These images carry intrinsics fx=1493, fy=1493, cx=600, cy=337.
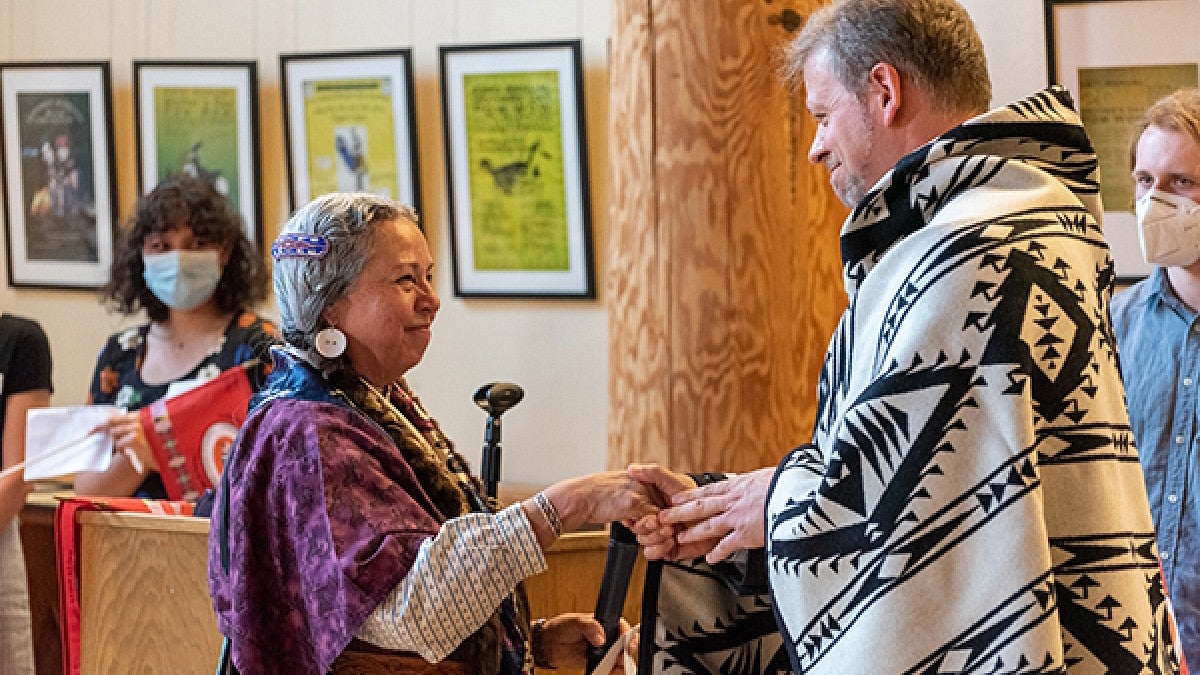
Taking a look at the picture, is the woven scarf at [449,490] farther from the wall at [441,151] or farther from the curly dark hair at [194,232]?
the wall at [441,151]

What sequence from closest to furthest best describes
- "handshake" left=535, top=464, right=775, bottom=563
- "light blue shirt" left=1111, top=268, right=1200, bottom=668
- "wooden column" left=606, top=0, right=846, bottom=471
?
"handshake" left=535, top=464, right=775, bottom=563 < "light blue shirt" left=1111, top=268, right=1200, bottom=668 < "wooden column" left=606, top=0, right=846, bottom=471

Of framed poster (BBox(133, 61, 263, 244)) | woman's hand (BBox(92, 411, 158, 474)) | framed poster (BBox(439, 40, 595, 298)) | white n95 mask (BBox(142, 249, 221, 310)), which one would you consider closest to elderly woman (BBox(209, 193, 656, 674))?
woman's hand (BBox(92, 411, 158, 474))

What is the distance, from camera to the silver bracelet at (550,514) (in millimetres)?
2193

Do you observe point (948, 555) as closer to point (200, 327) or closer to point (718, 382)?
point (718, 382)

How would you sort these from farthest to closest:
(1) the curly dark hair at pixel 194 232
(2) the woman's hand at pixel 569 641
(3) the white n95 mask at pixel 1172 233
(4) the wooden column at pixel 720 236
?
1. (1) the curly dark hair at pixel 194 232
2. (4) the wooden column at pixel 720 236
3. (3) the white n95 mask at pixel 1172 233
4. (2) the woman's hand at pixel 569 641

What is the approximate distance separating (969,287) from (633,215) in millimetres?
2139

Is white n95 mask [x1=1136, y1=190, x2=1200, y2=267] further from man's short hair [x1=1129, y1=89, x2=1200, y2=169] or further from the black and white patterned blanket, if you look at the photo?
the black and white patterned blanket

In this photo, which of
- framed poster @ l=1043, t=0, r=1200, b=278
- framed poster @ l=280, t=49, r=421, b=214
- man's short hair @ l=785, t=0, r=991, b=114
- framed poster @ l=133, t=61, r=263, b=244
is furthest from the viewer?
framed poster @ l=133, t=61, r=263, b=244

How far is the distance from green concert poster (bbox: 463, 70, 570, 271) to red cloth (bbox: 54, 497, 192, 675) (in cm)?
195

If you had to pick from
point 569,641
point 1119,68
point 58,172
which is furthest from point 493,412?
point 58,172

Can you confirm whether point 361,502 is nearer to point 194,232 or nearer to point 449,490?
point 449,490

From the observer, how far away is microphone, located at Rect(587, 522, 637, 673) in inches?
92.4

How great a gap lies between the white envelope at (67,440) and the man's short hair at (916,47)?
248 centimetres

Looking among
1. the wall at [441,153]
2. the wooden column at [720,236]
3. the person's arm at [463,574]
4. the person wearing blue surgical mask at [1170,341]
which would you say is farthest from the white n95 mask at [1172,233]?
the wall at [441,153]
